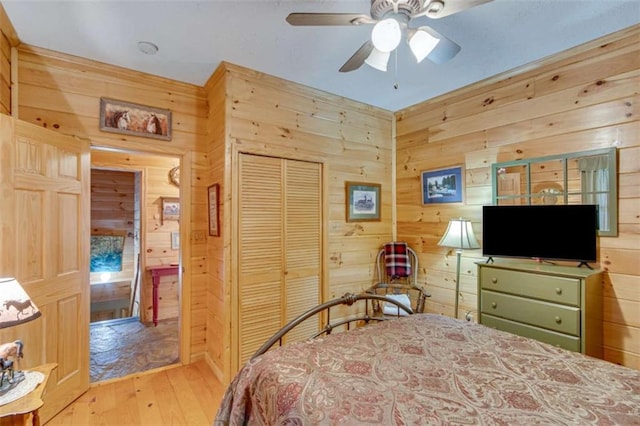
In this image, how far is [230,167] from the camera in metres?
2.63

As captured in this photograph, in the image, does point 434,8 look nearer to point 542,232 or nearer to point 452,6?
point 452,6

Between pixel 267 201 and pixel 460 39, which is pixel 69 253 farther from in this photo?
pixel 460 39

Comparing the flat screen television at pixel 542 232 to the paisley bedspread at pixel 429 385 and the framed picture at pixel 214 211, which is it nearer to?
the paisley bedspread at pixel 429 385

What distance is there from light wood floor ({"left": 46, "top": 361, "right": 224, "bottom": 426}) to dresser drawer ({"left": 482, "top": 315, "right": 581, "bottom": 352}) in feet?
7.35

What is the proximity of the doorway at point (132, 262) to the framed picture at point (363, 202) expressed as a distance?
204 cm

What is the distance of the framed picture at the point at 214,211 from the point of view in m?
2.76

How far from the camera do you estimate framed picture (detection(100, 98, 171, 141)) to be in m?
2.62

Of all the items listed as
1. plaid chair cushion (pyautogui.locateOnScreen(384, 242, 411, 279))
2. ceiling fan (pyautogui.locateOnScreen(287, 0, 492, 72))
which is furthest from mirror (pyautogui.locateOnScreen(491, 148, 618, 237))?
ceiling fan (pyautogui.locateOnScreen(287, 0, 492, 72))

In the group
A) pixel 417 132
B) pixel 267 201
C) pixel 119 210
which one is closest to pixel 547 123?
pixel 417 132

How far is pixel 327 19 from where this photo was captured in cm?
153

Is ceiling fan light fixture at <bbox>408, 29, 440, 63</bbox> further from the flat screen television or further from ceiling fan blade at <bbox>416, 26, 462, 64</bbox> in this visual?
the flat screen television

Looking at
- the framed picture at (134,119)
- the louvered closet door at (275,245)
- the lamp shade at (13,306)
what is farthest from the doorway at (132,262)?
the lamp shade at (13,306)

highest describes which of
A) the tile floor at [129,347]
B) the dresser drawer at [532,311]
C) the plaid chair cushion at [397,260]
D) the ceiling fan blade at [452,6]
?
the ceiling fan blade at [452,6]

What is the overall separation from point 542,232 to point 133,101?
355 centimetres
